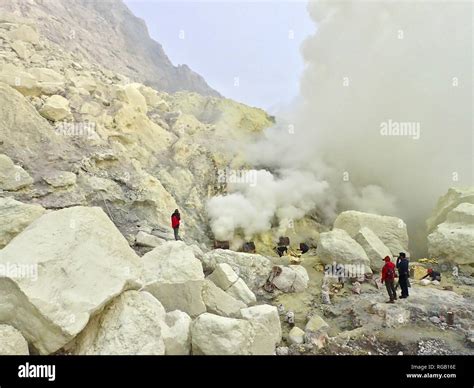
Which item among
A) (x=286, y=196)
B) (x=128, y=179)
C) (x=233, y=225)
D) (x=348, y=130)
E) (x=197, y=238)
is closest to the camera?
(x=128, y=179)

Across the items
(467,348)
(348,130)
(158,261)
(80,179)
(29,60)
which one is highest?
(29,60)

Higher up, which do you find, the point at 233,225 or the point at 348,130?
the point at 348,130

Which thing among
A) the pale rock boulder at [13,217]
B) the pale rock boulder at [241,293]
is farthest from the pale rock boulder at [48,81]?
the pale rock boulder at [241,293]

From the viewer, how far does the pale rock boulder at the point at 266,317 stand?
657cm

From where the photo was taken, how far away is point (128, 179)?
14.1 meters

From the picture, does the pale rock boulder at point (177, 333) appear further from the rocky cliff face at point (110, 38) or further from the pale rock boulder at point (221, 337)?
the rocky cliff face at point (110, 38)

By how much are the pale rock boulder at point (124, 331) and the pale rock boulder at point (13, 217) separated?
2784 millimetres

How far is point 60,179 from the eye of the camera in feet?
37.8

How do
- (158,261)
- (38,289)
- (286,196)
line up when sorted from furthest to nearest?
(286,196), (158,261), (38,289)

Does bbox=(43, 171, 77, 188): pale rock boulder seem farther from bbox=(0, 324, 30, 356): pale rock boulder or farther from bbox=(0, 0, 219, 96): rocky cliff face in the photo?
bbox=(0, 0, 219, 96): rocky cliff face

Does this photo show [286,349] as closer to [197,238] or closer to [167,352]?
[167,352]

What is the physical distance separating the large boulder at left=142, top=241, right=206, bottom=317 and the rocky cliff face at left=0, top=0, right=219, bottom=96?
1518 inches
